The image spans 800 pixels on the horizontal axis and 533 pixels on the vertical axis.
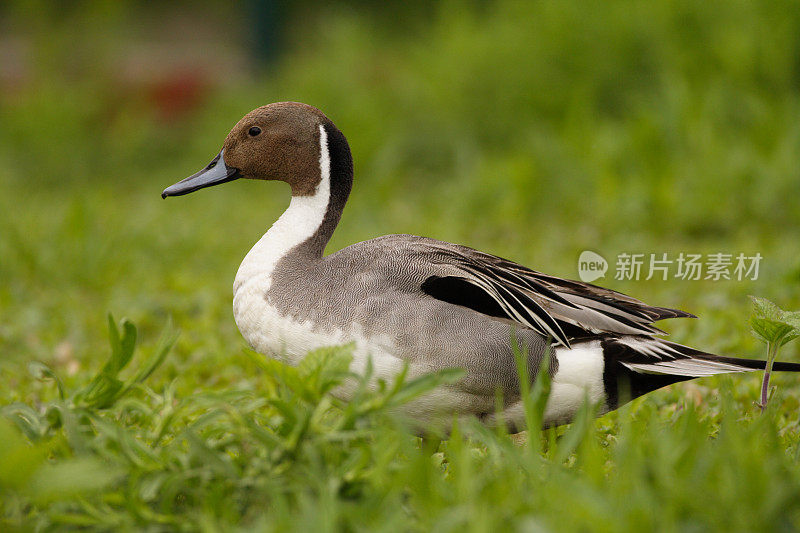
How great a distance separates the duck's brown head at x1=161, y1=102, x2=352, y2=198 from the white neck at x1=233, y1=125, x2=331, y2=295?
0.7 inches

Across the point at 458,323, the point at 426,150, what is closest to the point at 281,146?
the point at 458,323

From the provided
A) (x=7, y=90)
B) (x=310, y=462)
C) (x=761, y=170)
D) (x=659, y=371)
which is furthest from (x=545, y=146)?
(x=7, y=90)

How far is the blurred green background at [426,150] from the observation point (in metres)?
4.05

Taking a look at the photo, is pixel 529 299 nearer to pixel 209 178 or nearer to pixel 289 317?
pixel 289 317

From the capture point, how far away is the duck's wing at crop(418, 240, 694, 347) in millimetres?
2186

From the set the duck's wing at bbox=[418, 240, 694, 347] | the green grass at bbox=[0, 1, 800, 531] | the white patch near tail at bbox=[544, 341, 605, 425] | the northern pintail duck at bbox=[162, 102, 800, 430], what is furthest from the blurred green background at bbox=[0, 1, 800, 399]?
the white patch near tail at bbox=[544, 341, 605, 425]

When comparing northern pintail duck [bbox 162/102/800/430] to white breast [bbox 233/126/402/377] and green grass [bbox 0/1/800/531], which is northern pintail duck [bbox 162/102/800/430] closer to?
white breast [bbox 233/126/402/377]

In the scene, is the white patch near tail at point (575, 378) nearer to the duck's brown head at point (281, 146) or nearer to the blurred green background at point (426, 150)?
the duck's brown head at point (281, 146)

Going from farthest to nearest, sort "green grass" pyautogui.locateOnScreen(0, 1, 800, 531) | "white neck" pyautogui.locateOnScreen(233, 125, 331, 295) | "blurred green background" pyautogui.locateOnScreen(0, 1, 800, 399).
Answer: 1. "blurred green background" pyautogui.locateOnScreen(0, 1, 800, 399)
2. "white neck" pyautogui.locateOnScreen(233, 125, 331, 295)
3. "green grass" pyautogui.locateOnScreen(0, 1, 800, 531)

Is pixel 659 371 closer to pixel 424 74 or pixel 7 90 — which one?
pixel 424 74

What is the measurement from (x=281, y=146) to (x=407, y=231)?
2.57 m

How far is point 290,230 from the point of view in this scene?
242 centimetres

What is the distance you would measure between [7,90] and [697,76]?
6086 millimetres

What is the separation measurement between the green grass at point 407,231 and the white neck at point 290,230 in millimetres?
323
